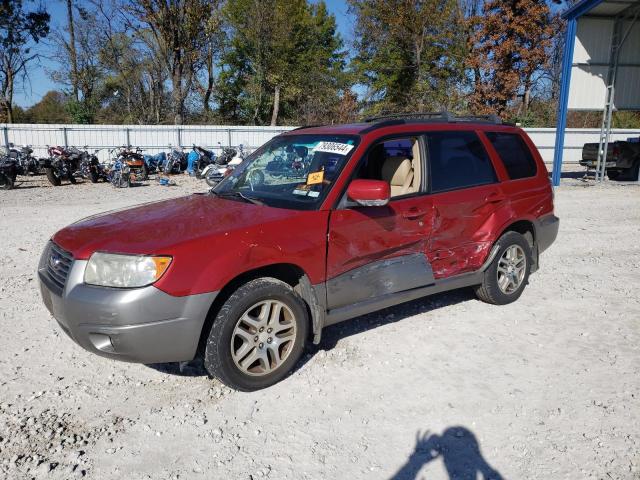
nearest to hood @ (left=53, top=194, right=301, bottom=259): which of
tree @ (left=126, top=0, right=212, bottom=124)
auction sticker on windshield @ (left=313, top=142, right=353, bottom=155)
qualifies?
auction sticker on windshield @ (left=313, top=142, right=353, bottom=155)

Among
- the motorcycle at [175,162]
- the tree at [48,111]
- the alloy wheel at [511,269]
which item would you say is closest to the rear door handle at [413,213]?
the alloy wheel at [511,269]

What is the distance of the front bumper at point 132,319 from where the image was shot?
9.73ft

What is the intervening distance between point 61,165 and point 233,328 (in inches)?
606

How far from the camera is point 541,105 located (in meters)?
34.2

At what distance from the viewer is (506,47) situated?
93.4 ft

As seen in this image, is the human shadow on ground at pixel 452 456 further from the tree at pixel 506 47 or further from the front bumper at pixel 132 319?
the tree at pixel 506 47

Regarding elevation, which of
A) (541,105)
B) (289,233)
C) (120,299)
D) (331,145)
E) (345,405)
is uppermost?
(541,105)

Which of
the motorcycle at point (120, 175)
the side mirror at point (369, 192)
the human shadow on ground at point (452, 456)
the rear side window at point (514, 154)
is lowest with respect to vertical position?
the human shadow on ground at point (452, 456)

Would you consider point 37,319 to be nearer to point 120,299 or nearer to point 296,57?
point 120,299

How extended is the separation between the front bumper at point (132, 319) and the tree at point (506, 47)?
29917 millimetres

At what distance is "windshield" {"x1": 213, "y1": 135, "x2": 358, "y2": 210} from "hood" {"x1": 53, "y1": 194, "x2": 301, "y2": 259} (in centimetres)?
20

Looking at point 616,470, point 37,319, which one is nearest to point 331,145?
point 616,470

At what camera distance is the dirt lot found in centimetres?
276

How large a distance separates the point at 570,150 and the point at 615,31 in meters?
11.6
